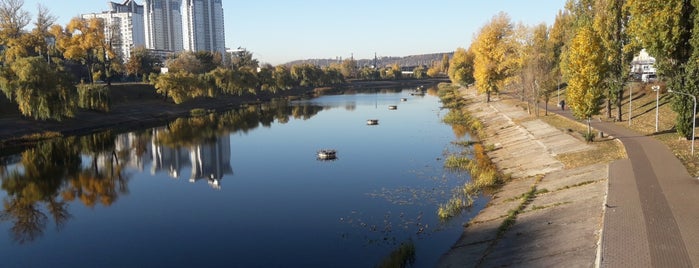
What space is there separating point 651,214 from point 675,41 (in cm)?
1937

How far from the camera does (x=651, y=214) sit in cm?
1939

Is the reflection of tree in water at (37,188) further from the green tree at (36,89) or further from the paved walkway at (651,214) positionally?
the paved walkway at (651,214)

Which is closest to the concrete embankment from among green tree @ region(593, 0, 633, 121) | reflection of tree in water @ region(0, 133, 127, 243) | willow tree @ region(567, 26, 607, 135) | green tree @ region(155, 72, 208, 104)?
willow tree @ region(567, 26, 607, 135)

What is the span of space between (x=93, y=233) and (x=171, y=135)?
37.1m

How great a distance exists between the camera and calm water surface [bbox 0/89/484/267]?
2214cm

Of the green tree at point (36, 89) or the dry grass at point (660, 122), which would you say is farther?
the green tree at point (36, 89)

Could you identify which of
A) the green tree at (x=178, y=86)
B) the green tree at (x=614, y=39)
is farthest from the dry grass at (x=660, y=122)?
A: the green tree at (x=178, y=86)

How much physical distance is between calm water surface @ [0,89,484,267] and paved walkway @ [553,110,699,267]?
255 inches

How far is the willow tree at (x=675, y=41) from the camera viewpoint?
3098cm

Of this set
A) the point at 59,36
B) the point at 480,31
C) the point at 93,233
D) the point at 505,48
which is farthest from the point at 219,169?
the point at 59,36

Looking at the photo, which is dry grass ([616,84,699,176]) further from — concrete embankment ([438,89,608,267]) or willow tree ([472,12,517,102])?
willow tree ([472,12,517,102])

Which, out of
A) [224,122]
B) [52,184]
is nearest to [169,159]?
[52,184]

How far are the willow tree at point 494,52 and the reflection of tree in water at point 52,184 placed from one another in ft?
153

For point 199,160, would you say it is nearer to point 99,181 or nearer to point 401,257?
point 99,181
